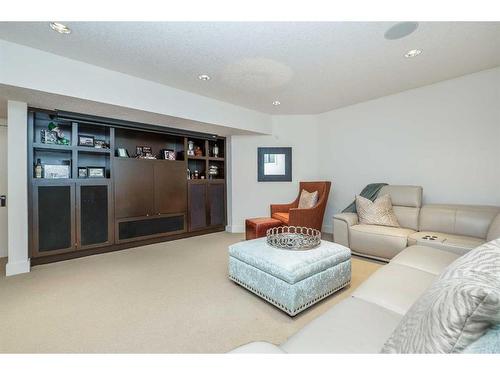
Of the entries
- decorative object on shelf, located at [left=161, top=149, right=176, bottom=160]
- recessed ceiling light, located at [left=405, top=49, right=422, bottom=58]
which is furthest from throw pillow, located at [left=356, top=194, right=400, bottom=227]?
decorative object on shelf, located at [left=161, top=149, right=176, bottom=160]

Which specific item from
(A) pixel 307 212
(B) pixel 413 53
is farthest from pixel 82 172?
(B) pixel 413 53

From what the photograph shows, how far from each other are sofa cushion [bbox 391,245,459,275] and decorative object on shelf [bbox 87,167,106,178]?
381 cm

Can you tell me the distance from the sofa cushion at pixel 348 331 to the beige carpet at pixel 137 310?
1.85 feet

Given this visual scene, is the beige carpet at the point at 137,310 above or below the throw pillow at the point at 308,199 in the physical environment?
below

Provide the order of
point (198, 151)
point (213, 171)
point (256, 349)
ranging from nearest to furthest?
point (256, 349), point (198, 151), point (213, 171)

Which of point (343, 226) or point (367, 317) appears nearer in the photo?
point (367, 317)

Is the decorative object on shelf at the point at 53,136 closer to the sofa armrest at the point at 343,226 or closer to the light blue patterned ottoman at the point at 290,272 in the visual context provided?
the light blue patterned ottoman at the point at 290,272

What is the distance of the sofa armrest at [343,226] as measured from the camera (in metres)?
2.99

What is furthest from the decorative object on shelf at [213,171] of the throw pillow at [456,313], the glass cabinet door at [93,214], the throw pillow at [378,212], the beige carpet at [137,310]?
the throw pillow at [456,313]

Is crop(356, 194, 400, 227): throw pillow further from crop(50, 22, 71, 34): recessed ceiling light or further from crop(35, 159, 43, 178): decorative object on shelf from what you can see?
crop(35, 159, 43, 178): decorative object on shelf

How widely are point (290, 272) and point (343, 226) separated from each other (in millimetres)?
1770

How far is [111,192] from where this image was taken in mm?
3170

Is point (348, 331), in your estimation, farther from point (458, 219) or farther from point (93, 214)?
point (93, 214)
